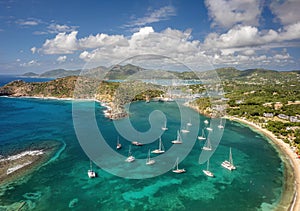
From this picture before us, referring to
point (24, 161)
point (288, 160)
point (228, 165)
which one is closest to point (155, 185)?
point (228, 165)

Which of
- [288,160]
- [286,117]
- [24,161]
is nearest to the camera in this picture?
[24,161]

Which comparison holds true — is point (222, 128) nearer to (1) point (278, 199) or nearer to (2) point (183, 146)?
(2) point (183, 146)

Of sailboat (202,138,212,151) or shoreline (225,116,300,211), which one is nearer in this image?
shoreline (225,116,300,211)

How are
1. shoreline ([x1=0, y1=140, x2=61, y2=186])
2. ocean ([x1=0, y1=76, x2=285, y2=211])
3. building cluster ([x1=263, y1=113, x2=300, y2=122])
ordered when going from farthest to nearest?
building cluster ([x1=263, y1=113, x2=300, y2=122]) → shoreline ([x1=0, y1=140, x2=61, y2=186]) → ocean ([x1=0, y1=76, x2=285, y2=211])

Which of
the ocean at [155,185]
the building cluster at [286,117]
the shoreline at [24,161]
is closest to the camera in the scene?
the ocean at [155,185]

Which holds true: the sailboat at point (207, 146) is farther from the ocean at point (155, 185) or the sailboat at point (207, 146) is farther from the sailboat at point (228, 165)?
the sailboat at point (228, 165)

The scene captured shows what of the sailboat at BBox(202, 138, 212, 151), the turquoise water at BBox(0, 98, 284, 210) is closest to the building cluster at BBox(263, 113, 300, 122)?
the turquoise water at BBox(0, 98, 284, 210)

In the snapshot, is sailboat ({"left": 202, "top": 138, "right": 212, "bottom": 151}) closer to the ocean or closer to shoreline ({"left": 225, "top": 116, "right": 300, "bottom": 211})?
the ocean

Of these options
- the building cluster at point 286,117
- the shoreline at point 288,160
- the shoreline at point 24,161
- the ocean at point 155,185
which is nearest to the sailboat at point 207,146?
the ocean at point 155,185

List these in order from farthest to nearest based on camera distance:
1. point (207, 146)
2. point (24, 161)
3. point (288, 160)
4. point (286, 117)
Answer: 1. point (286, 117)
2. point (207, 146)
3. point (288, 160)
4. point (24, 161)

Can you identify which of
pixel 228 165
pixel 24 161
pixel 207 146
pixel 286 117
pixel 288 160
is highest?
pixel 286 117

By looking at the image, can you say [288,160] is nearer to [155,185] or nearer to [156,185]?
[156,185]
